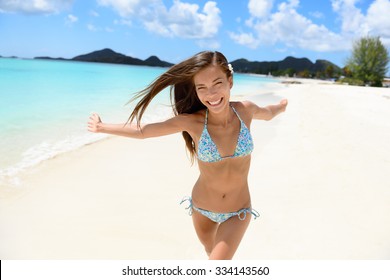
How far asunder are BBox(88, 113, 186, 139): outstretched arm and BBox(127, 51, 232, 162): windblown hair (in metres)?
0.07

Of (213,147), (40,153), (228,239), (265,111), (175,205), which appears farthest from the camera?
(40,153)

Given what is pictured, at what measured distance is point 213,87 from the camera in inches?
103

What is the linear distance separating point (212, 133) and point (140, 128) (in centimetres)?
58

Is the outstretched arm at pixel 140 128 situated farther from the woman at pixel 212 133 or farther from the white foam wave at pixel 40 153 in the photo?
the white foam wave at pixel 40 153

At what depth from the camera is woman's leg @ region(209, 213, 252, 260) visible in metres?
2.55

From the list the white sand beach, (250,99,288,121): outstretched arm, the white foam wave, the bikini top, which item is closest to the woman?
the bikini top

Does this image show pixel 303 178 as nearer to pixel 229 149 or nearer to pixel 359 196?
pixel 359 196

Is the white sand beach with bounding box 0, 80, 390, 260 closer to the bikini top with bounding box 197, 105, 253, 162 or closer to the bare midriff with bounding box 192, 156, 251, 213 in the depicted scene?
the bare midriff with bounding box 192, 156, 251, 213

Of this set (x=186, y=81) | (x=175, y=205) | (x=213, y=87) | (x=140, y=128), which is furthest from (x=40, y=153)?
(x=213, y=87)

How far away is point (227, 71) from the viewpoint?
2.76 m

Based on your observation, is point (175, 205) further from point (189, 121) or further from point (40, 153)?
point (40, 153)

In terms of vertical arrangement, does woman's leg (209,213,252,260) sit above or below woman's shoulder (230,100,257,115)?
below

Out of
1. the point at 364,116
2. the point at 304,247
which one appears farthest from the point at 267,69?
the point at 304,247

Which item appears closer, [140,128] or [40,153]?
[140,128]
